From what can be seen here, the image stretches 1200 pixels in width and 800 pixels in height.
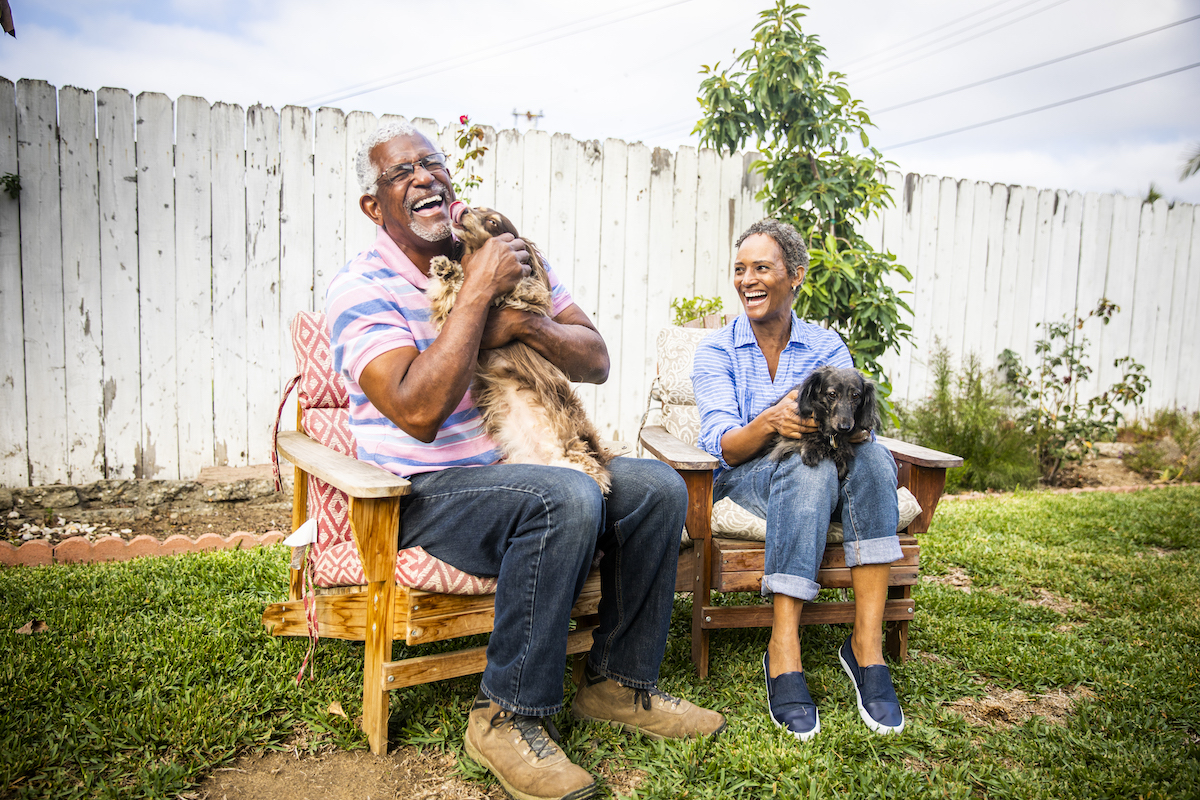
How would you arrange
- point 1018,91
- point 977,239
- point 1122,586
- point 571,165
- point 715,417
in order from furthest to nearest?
point 1018,91 → point 977,239 → point 571,165 → point 1122,586 → point 715,417

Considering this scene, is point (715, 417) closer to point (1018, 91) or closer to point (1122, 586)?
point (1122, 586)

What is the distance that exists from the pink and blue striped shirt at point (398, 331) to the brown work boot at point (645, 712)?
0.73 metres

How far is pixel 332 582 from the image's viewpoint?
1835 millimetres

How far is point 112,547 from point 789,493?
3.16m

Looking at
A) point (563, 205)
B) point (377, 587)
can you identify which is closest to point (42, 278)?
point (563, 205)

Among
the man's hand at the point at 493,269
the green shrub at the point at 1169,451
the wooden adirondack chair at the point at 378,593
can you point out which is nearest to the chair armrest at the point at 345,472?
the wooden adirondack chair at the point at 378,593

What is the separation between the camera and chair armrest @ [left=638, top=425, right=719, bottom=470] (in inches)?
84.4

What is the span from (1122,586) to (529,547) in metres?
3.00

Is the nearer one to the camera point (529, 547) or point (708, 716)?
point (529, 547)

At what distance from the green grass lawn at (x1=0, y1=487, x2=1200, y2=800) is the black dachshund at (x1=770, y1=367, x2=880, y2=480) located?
2.46ft

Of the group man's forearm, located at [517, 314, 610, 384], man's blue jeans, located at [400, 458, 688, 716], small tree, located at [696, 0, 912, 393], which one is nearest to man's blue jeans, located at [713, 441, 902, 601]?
man's blue jeans, located at [400, 458, 688, 716]

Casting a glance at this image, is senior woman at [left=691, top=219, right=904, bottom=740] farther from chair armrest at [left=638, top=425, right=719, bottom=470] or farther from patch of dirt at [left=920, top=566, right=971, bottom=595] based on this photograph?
patch of dirt at [left=920, top=566, right=971, bottom=595]

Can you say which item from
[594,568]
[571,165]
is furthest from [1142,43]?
[594,568]

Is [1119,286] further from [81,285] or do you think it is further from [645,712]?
[81,285]
